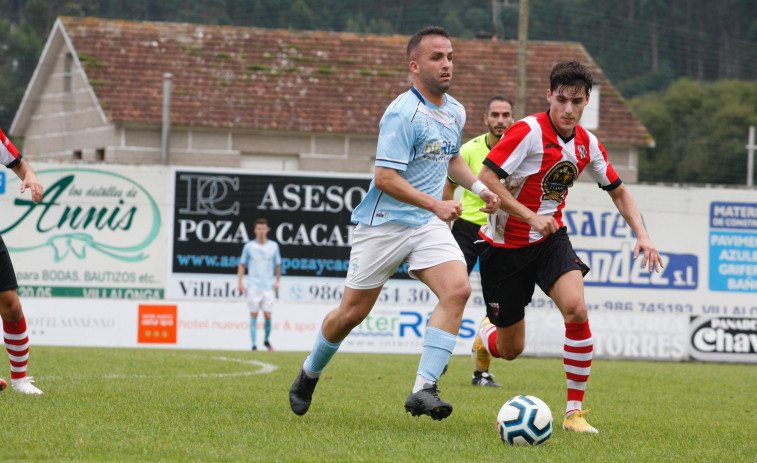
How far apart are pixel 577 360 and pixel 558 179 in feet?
3.71

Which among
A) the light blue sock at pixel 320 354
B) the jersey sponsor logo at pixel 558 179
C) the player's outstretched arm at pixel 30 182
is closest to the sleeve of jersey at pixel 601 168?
the jersey sponsor logo at pixel 558 179

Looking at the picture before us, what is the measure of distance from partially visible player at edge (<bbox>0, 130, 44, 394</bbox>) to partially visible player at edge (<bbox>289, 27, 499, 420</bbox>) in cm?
Result: 219

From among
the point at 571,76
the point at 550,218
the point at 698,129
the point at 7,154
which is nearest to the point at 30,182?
the point at 7,154

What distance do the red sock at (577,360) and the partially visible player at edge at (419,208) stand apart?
3.00 feet

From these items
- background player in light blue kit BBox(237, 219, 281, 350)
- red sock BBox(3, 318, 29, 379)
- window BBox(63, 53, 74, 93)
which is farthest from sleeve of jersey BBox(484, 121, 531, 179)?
window BBox(63, 53, 74, 93)

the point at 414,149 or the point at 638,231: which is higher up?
the point at 414,149

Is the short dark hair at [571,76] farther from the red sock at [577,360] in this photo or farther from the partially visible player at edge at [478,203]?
the partially visible player at edge at [478,203]

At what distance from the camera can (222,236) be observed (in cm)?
1827

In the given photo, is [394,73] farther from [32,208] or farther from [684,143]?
[32,208]

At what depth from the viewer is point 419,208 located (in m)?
6.55

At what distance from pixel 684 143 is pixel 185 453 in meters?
29.3

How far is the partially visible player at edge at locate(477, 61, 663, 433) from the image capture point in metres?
6.82

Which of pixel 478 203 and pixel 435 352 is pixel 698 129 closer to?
pixel 478 203

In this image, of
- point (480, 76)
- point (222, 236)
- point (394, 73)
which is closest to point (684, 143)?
point (480, 76)
